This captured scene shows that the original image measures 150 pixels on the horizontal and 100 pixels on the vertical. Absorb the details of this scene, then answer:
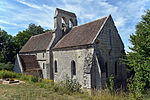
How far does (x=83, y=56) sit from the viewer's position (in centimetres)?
1444

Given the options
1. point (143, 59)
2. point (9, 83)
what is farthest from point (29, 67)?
point (143, 59)

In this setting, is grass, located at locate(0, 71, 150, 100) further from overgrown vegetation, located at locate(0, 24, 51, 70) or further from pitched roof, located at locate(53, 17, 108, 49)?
overgrown vegetation, located at locate(0, 24, 51, 70)

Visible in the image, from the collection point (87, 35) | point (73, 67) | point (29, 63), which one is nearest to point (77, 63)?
point (73, 67)

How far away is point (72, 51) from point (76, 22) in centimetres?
822

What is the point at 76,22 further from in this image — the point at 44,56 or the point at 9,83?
the point at 9,83

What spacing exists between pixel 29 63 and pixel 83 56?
37.1 ft

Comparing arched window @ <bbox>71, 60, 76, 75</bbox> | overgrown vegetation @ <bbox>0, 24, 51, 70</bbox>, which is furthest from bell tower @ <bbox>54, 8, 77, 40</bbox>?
overgrown vegetation @ <bbox>0, 24, 51, 70</bbox>

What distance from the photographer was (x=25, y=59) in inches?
838

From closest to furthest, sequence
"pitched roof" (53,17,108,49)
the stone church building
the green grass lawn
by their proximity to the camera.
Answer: the green grass lawn
the stone church building
"pitched roof" (53,17,108,49)

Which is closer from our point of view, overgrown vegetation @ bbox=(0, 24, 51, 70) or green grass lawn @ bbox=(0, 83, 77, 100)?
green grass lawn @ bbox=(0, 83, 77, 100)

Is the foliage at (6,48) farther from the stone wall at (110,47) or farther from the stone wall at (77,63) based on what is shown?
the stone wall at (110,47)

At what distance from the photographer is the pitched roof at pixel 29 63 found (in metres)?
20.2

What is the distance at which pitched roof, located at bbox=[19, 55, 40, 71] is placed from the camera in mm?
20191

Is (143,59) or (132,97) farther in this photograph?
(143,59)
